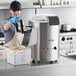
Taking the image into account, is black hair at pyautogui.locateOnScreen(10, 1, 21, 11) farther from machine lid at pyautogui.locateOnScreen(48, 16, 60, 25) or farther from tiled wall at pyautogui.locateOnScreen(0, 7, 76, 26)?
machine lid at pyautogui.locateOnScreen(48, 16, 60, 25)

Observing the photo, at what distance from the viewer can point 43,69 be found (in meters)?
2.09

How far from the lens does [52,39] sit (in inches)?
84.6

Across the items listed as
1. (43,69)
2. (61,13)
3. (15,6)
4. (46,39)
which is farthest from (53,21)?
(61,13)

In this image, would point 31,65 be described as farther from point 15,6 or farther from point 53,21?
point 15,6

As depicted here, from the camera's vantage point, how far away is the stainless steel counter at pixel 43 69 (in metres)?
1.99

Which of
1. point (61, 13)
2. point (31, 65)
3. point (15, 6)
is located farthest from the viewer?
point (61, 13)

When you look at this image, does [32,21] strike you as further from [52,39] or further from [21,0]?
[21,0]

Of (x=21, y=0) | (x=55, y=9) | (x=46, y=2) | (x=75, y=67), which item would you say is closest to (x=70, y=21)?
(x=55, y=9)

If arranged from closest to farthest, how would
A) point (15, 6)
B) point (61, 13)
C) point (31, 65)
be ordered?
point (31, 65) → point (15, 6) → point (61, 13)

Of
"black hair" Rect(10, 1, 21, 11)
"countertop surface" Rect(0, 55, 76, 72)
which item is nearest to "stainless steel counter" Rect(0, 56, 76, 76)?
"countertop surface" Rect(0, 55, 76, 72)

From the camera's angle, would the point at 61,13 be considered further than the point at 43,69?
Yes

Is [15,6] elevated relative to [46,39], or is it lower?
elevated

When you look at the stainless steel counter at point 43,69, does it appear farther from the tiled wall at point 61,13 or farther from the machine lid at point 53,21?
the tiled wall at point 61,13

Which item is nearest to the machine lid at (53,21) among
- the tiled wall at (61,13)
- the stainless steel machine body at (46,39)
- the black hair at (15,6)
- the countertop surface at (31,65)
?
the stainless steel machine body at (46,39)
